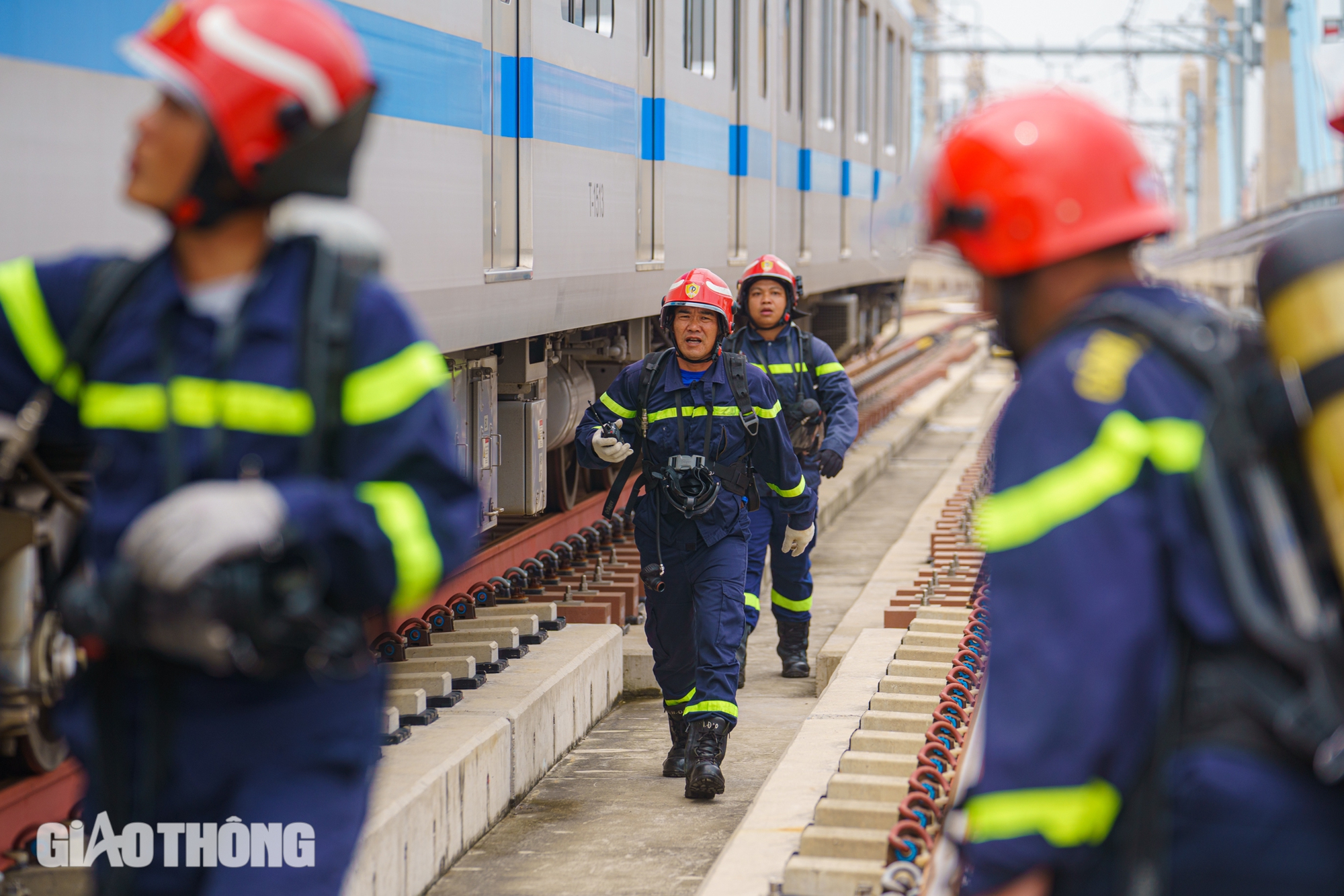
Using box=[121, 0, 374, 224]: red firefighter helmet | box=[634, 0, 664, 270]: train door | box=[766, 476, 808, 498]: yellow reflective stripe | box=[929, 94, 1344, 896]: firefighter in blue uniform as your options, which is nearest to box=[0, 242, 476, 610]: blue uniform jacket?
box=[121, 0, 374, 224]: red firefighter helmet

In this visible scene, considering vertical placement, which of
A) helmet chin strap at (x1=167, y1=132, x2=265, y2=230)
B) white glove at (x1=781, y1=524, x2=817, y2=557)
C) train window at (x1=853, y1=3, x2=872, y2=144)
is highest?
train window at (x1=853, y1=3, x2=872, y2=144)

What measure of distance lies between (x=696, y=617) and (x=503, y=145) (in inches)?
83.1

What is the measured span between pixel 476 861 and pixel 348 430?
3.64 metres

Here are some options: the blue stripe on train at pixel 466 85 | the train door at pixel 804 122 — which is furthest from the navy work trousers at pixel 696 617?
the train door at pixel 804 122

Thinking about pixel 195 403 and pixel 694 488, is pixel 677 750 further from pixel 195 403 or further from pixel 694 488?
pixel 195 403

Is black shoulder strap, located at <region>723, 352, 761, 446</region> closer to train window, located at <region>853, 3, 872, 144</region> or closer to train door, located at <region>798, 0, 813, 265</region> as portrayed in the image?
train door, located at <region>798, 0, 813, 265</region>

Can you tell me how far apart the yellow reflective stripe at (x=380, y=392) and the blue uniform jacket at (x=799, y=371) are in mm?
6121

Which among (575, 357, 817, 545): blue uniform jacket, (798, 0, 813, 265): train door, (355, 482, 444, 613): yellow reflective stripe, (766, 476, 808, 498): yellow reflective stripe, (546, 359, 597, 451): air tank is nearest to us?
(355, 482, 444, 613): yellow reflective stripe

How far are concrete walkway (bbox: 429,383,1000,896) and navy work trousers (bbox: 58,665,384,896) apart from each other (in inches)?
123

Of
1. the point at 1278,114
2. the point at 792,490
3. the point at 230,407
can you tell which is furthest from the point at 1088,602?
the point at 1278,114

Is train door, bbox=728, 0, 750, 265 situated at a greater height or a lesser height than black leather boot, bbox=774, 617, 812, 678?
greater

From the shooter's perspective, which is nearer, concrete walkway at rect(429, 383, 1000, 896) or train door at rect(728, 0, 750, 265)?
concrete walkway at rect(429, 383, 1000, 896)

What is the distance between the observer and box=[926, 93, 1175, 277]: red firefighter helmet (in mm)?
2066

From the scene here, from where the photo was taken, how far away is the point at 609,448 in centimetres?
636
